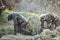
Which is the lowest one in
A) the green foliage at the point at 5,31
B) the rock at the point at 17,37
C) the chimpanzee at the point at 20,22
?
the rock at the point at 17,37

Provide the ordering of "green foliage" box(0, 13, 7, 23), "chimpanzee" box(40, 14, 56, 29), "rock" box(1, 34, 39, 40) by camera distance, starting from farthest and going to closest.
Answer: "green foliage" box(0, 13, 7, 23) < "chimpanzee" box(40, 14, 56, 29) < "rock" box(1, 34, 39, 40)

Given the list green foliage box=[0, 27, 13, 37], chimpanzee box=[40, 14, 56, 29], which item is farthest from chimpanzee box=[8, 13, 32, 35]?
chimpanzee box=[40, 14, 56, 29]

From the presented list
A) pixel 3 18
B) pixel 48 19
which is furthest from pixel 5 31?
pixel 48 19

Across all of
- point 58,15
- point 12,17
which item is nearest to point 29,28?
point 12,17

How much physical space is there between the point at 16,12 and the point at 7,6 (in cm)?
34

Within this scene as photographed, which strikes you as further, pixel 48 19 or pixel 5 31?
pixel 5 31

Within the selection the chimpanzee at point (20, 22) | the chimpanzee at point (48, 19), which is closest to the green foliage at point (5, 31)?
the chimpanzee at point (20, 22)

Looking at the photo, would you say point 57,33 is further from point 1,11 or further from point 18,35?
point 1,11

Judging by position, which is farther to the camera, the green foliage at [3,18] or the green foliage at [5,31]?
the green foliage at [3,18]

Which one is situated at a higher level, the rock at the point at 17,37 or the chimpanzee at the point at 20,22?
the chimpanzee at the point at 20,22

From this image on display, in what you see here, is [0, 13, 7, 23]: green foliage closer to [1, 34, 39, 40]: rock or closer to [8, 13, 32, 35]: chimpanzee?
[8, 13, 32, 35]: chimpanzee

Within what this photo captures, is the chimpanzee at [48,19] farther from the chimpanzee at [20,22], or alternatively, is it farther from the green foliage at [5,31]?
the green foliage at [5,31]

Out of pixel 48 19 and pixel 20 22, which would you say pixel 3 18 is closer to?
pixel 20 22

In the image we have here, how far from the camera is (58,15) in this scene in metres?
4.45
